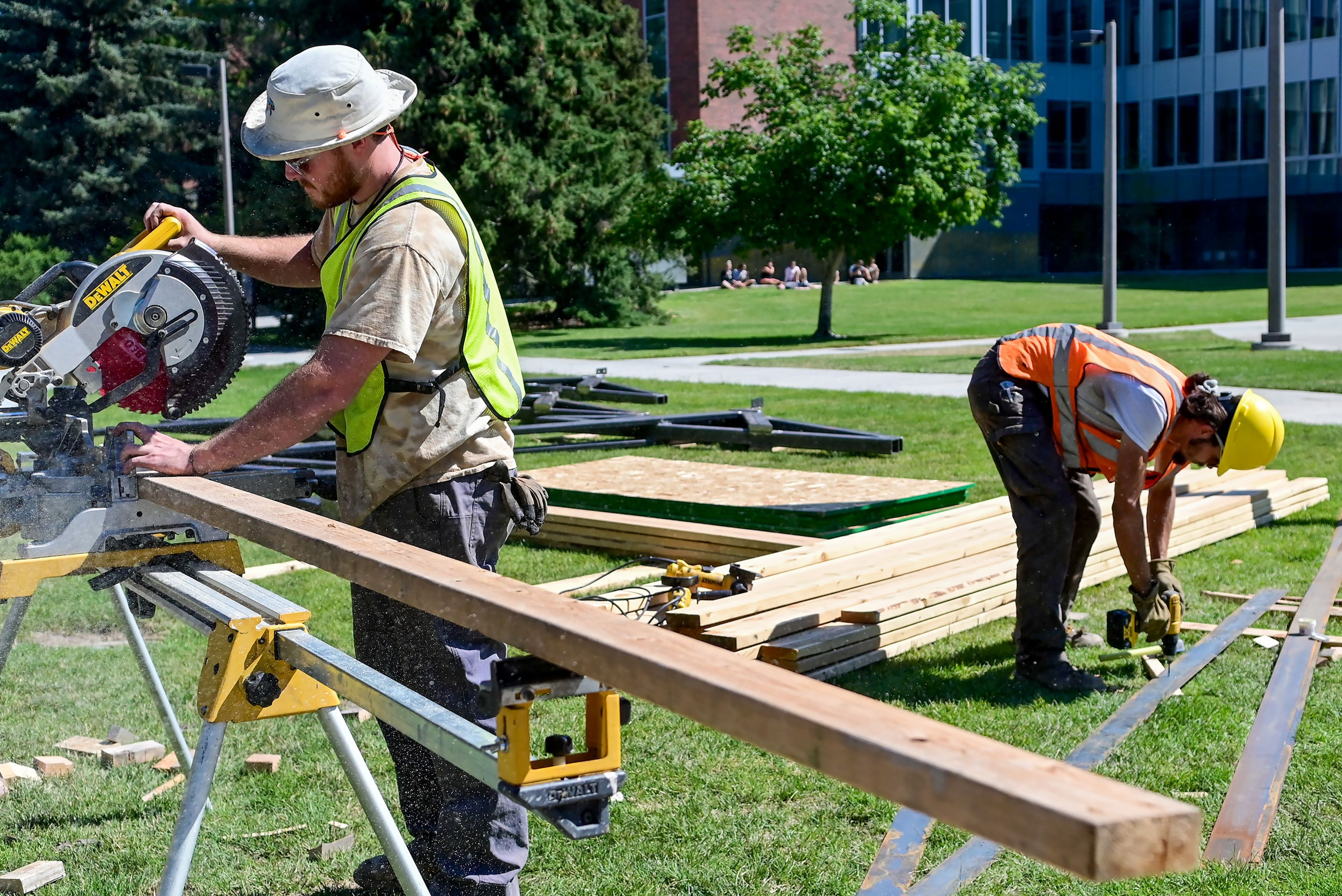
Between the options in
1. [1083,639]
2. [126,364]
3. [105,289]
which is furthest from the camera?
[1083,639]

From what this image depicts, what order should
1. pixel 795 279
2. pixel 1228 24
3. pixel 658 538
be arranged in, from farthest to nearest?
1. pixel 795 279
2. pixel 1228 24
3. pixel 658 538

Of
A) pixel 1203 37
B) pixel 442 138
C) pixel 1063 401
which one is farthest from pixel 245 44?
pixel 1063 401

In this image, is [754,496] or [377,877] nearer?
[377,877]

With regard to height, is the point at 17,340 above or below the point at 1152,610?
above

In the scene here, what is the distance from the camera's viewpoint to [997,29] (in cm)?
4528

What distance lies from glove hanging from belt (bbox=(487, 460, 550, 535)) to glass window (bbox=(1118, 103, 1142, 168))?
49.7 m

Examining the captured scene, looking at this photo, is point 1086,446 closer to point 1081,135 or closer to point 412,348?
point 412,348

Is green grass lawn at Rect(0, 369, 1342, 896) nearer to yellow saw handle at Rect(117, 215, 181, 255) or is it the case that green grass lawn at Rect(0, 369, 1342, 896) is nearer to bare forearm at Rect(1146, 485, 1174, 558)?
bare forearm at Rect(1146, 485, 1174, 558)

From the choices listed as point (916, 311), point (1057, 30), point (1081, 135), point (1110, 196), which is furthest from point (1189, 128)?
point (1110, 196)

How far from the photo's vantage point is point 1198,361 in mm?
17516

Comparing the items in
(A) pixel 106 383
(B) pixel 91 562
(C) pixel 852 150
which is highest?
(C) pixel 852 150

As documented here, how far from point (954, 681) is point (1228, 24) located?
45704 mm

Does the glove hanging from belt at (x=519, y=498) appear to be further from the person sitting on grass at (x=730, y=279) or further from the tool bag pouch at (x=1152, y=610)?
the person sitting on grass at (x=730, y=279)

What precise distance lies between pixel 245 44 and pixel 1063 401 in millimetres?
35379
